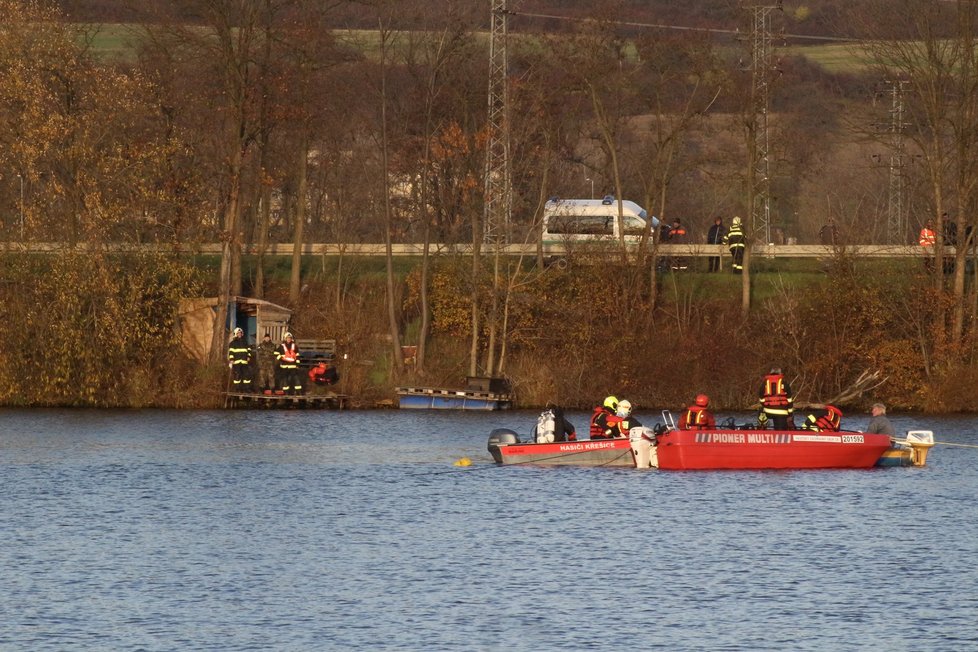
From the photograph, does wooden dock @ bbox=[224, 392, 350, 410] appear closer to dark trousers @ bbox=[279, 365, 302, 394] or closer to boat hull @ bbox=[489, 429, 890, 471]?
dark trousers @ bbox=[279, 365, 302, 394]

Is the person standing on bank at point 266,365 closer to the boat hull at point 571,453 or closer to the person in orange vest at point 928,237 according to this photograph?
the boat hull at point 571,453

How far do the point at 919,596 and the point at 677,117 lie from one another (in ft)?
141

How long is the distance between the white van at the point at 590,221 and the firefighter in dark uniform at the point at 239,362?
→ 1248 centimetres

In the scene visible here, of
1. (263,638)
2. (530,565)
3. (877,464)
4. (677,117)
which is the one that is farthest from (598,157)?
A: (263,638)

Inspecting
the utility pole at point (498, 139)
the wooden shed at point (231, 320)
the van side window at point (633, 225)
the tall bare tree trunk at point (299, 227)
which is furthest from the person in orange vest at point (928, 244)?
the wooden shed at point (231, 320)

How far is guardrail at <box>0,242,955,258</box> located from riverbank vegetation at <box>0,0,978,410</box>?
331 millimetres

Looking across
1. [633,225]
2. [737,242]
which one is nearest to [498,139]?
[633,225]

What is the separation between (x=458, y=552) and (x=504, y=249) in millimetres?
32331

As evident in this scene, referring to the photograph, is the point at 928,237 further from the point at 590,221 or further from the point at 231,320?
the point at 231,320

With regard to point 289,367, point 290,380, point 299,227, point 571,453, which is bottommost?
point 571,453

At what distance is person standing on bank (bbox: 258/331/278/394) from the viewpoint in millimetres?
58469

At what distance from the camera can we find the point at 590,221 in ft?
220

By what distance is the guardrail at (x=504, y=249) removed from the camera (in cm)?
5691

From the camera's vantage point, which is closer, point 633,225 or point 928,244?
point 928,244
